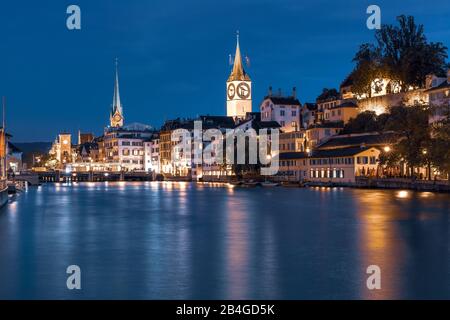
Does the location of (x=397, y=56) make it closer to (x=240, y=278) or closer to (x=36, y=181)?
(x=36, y=181)

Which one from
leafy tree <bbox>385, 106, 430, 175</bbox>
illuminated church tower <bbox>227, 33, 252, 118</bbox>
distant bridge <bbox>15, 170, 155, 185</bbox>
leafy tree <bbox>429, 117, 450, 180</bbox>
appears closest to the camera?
leafy tree <bbox>429, 117, 450, 180</bbox>

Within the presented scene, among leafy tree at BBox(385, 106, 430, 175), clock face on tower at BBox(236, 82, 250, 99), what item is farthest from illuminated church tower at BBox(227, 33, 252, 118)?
leafy tree at BBox(385, 106, 430, 175)

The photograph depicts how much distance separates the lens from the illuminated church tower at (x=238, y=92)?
167625mm

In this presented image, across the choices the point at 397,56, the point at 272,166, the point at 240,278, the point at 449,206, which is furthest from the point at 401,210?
the point at 272,166

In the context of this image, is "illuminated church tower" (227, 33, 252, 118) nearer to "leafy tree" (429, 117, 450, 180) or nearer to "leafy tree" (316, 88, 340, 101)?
"leafy tree" (316, 88, 340, 101)

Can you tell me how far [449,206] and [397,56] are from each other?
5455 centimetres

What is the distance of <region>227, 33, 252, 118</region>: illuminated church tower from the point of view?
168m

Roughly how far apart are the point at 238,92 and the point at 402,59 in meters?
73.3

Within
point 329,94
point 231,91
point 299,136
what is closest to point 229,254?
point 299,136

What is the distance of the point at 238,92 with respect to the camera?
16775 cm

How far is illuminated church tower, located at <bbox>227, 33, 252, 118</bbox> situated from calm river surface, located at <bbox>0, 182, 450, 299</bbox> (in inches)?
4701

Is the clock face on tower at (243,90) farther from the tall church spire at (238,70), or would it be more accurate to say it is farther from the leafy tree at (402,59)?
the leafy tree at (402,59)

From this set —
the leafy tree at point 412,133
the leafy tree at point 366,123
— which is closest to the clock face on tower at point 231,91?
the leafy tree at point 366,123

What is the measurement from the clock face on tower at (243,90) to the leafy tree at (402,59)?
215 feet
